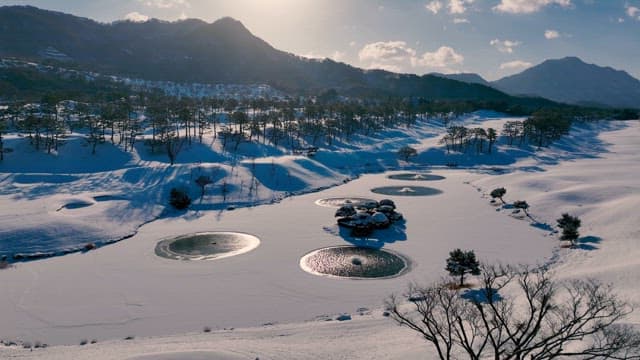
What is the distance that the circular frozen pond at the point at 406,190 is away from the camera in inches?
3374

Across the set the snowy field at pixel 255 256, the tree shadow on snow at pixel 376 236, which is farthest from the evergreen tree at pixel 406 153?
the tree shadow on snow at pixel 376 236

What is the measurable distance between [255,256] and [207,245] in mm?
8126

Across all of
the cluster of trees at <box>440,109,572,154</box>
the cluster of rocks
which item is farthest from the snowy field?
the cluster of trees at <box>440,109,572,154</box>

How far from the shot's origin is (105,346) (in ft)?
96.1

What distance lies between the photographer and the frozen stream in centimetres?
3425

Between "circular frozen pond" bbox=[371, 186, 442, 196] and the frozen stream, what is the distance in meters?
18.7

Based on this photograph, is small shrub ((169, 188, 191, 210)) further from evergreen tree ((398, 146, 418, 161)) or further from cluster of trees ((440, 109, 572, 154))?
cluster of trees ((440, 109, 572, 154))

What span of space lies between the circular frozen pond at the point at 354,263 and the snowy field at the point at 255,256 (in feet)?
5.04

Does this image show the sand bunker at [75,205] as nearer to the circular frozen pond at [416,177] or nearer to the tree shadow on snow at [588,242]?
the circular frozen pond at [416,177]

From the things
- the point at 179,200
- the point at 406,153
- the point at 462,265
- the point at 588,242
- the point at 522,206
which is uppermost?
the point at 406,153

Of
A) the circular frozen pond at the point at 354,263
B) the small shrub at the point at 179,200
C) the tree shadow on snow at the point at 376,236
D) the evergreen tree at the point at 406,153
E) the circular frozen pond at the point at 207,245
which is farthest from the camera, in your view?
the evergreen tree at the point at 406,153

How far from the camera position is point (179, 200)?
234 ft

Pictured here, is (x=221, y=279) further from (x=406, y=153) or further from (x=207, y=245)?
(x=406, y=153)

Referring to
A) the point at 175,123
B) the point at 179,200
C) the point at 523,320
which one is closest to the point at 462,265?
the point at 523,320
